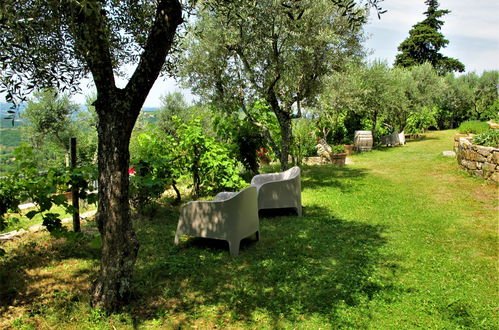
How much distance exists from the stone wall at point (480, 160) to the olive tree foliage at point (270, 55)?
172 inches

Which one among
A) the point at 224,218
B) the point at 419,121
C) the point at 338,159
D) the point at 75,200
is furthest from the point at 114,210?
the point at 419,121

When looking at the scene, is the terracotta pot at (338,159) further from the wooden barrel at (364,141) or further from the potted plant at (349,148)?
the wooden barrel at (364,141)

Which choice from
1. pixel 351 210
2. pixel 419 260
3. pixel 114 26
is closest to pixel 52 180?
pixel 114 26

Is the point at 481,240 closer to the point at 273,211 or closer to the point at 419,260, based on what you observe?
the point at 419,260

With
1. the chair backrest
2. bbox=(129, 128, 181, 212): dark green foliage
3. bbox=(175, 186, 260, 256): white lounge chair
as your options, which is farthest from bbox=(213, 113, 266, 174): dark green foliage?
bbox=(175, 186, 260, 256): white lounge chair

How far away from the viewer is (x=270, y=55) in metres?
8.78

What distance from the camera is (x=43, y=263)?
4.77m

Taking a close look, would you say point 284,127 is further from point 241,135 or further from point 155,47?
point 155,47

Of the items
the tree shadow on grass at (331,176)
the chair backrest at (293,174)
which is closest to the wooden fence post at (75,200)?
the chair backrest at (293,174)

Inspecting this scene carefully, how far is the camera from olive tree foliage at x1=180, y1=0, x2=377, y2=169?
831cm

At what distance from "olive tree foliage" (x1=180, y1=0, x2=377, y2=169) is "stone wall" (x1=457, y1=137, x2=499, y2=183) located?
4378 mm

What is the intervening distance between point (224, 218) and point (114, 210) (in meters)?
2.01

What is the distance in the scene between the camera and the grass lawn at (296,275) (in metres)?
3.52

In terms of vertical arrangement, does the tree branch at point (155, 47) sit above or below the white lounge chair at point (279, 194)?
above
